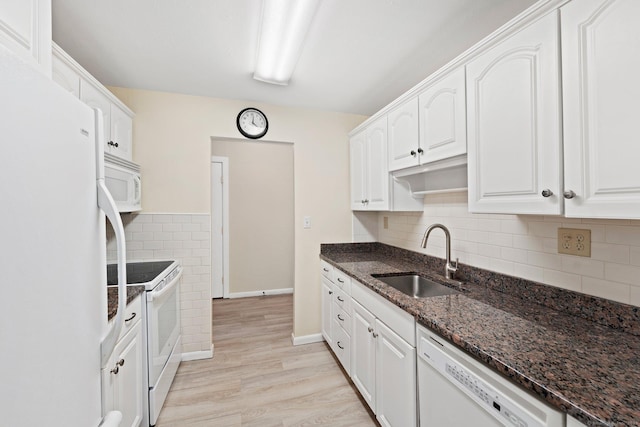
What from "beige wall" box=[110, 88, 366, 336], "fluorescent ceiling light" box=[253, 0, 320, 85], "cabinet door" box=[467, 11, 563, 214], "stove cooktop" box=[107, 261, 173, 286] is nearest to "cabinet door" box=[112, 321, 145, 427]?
"stove cooktop" box=[107, 261, 173, 286]

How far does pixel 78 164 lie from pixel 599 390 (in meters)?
1.40

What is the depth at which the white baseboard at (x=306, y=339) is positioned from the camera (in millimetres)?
2699

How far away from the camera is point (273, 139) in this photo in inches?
105

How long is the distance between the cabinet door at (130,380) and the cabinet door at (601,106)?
80.1 inches

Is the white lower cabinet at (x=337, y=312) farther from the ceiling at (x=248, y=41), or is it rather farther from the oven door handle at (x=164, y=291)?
the ceiling at (x=248, y=41)

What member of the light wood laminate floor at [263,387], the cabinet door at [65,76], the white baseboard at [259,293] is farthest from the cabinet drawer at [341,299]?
the white baseboard at [259,293]

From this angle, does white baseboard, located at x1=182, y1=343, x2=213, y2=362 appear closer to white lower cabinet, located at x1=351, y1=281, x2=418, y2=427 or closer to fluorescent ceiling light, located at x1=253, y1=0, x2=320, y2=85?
white lower cabinet, located at x1=351, y1=281, x2=418, y2=427

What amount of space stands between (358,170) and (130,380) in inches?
88.7

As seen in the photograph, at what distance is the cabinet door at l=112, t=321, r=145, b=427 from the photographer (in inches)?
52.1

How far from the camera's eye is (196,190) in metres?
2.45

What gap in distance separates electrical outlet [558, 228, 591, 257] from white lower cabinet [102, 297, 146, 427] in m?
2.11

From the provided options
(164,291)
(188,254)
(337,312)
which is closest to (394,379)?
(337,312)

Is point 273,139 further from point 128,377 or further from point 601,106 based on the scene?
point 601,106

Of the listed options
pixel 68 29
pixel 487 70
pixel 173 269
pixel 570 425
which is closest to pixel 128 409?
pixel 173 269
